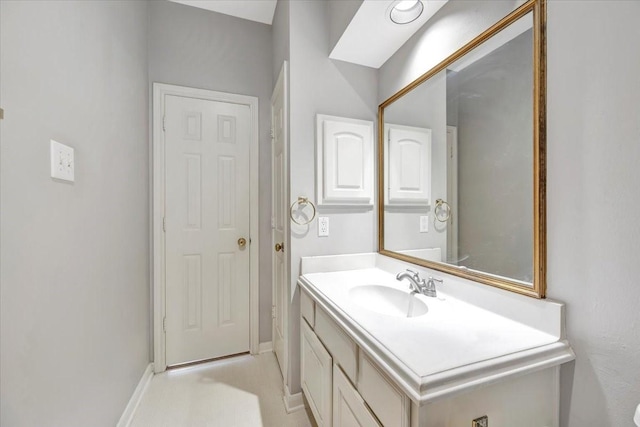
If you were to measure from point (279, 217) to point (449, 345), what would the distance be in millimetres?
1407

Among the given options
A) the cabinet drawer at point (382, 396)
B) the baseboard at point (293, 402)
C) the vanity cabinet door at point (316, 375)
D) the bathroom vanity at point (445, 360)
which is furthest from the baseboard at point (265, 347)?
the cabinet drawer at point (382, 396)

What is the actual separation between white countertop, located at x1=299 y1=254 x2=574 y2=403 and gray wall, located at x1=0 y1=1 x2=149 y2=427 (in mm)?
942

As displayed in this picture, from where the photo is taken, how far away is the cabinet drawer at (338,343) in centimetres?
91

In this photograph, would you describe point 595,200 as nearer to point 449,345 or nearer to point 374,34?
A: point 449,345

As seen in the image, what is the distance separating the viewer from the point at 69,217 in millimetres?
969

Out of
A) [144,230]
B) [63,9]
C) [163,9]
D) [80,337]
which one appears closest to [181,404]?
[80,337]

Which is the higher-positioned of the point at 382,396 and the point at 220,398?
the point at 382,396

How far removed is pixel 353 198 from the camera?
1.64 metres

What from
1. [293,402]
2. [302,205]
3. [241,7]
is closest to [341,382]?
[293,402]

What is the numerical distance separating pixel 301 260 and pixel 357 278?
35 centimetres

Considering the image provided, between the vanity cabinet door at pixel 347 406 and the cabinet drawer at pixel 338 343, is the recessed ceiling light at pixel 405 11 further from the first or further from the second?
the vanity cabinet door at pixel 347 406

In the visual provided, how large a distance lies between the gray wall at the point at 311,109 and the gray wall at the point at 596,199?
1022 millimetres

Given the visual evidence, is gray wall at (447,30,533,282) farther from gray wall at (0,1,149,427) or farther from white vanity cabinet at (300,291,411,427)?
gray wall at (0,1,149,427)

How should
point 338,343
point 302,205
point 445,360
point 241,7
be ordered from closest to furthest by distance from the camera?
point 445,360 → point 338,343 → point 302,205 → point 241,7
